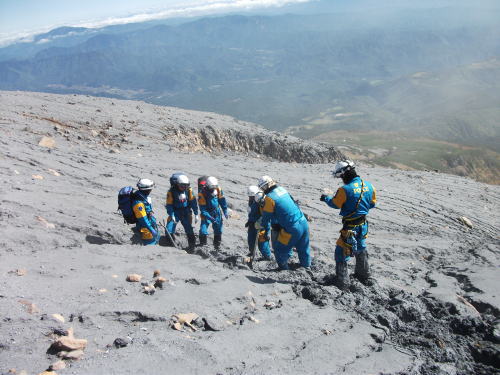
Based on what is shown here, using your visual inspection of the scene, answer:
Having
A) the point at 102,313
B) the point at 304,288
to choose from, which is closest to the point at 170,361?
the point at 102,313

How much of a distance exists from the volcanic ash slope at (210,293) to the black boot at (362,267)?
Answer: 1.25 feet

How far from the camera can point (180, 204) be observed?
7.16 meters

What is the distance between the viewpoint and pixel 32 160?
9047 millimetres

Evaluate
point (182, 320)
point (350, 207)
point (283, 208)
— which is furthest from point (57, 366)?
point (350, 207)

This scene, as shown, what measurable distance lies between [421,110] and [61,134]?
19313 cm

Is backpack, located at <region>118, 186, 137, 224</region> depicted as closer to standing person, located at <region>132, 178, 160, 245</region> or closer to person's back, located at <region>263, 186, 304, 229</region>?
standing person, located at <region>132, 178, 160, 245</region>

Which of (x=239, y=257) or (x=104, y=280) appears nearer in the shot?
(x=104, y=280)

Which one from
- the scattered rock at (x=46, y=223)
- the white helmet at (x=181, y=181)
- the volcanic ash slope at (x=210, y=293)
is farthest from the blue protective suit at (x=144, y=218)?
the scattered rock at (x=46, y=223)

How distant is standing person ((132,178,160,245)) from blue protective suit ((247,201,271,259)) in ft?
5.76

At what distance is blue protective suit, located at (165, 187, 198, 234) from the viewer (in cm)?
712

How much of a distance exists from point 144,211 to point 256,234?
6.91 ft

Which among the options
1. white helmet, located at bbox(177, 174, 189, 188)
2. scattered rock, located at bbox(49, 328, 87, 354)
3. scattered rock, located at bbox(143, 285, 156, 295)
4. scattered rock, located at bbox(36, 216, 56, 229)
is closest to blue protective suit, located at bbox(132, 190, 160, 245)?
white helmet, located at bbox(177, 174, 189, 188)

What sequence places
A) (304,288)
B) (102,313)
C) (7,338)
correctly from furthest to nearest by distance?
(304,288)
(102,313)
(7,338)

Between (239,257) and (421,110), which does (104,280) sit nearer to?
(239,257)
